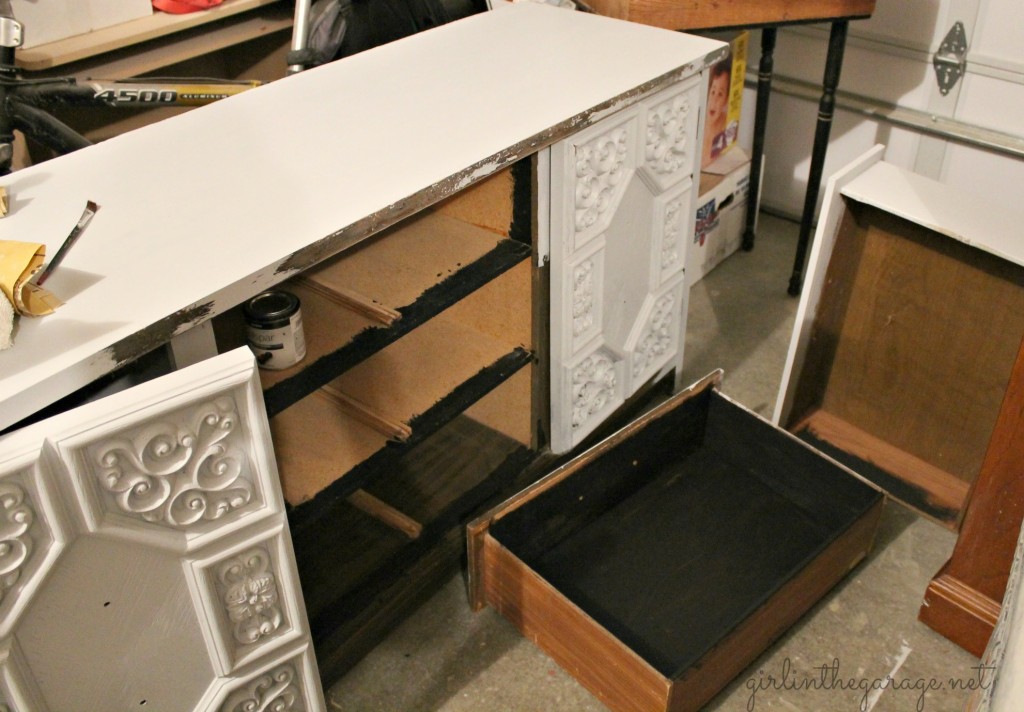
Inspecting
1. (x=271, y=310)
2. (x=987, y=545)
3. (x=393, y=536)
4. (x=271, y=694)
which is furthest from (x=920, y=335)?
(x=271, y=694)

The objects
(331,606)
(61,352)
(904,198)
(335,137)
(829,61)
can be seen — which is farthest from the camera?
(829,61)

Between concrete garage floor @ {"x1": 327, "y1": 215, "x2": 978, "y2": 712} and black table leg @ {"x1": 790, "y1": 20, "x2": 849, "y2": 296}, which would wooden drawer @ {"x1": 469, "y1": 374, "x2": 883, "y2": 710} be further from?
black table leg @ {"x1": 790, "y1": 20, "x2": 849, "y2": 296}

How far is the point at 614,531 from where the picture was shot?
1.83 m

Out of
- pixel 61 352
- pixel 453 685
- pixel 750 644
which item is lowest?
pixel 453 685

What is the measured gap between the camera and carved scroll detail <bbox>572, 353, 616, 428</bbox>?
1826 millimetres

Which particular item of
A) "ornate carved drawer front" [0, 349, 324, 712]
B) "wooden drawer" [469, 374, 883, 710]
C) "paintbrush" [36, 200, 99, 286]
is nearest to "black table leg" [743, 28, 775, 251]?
"wooden drawer" [469, 374, 883, 710]

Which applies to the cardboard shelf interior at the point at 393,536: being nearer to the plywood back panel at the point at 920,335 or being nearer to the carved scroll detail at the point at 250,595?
the carved scroll detail at the point at 250,595

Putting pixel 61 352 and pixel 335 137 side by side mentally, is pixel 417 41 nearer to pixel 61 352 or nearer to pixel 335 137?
pixel 335 137

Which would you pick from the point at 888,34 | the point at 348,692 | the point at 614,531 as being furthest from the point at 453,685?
the point at 888,34

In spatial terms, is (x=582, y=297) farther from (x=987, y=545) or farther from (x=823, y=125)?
(x=823, y=125)

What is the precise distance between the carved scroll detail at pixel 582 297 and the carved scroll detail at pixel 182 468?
750 mm

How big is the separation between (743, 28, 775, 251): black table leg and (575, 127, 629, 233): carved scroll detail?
841 mm

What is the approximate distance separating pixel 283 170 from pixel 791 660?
3.73 feet

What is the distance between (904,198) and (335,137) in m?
1.02
